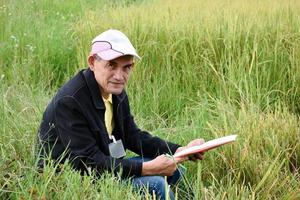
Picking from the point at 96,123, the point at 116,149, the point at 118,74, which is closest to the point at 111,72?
the point at 118,74

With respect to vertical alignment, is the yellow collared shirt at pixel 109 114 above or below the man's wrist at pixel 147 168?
above

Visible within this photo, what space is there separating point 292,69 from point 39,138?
2055 mm

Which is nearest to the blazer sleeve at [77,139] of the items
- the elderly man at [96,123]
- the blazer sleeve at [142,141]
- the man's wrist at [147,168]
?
the elderly man at [96,123]

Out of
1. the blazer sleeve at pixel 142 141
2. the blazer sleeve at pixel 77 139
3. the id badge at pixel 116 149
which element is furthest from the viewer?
the blazer sleeve at pixel 142 141

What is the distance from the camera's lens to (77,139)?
98.2 inches

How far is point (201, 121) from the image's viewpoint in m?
3.31

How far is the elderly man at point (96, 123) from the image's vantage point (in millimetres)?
2504

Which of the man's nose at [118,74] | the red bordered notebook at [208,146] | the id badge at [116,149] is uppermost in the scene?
the man's nose at [118,74]

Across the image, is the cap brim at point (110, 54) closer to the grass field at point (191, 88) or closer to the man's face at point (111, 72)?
the man's face at point (111, 72)

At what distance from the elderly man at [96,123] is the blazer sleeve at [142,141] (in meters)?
0.23

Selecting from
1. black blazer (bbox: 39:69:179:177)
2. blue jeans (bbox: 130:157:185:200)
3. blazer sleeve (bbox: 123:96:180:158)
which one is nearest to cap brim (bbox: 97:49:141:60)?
black blazer (bbox: 39:69:179:177)

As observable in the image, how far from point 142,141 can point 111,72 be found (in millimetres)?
516

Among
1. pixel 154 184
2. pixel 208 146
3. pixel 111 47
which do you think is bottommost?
pixel 154 184

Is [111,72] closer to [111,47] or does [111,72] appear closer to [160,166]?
[111,47]
